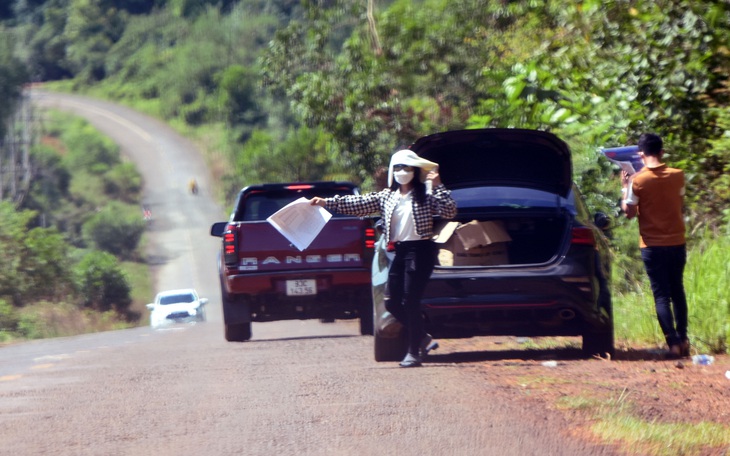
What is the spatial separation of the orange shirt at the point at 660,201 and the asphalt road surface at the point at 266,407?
6.08ft

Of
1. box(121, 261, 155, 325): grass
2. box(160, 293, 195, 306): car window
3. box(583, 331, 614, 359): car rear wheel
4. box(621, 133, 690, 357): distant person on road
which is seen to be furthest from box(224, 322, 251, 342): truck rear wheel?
box(121, 261, 155, 325): grass

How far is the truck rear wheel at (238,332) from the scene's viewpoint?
14.7 m

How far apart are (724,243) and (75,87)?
4524 inches

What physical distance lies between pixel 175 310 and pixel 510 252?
2225 centimetres

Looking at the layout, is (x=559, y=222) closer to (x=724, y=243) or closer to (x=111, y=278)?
(x=724, y=243)

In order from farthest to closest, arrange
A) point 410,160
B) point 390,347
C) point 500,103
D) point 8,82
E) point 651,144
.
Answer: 1. point 8,82
2. point 500,103
3. point 390,347
4. point 651,144
5. point 410,160

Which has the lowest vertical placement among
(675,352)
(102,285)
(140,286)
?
(140,286)

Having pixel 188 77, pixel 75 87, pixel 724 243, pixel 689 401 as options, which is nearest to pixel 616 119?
pixel 724 243

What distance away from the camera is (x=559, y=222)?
31.4 feet

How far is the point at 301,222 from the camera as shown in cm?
984

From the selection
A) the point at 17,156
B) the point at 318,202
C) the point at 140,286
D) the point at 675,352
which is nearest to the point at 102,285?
the point at 140,286

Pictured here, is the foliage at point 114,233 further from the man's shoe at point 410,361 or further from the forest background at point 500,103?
the man's shoe at point 410,361

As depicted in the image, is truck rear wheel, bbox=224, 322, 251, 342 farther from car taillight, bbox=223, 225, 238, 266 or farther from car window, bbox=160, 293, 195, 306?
car window, bbox=160, 293, 195, 306

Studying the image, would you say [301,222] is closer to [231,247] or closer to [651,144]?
[651,144]
